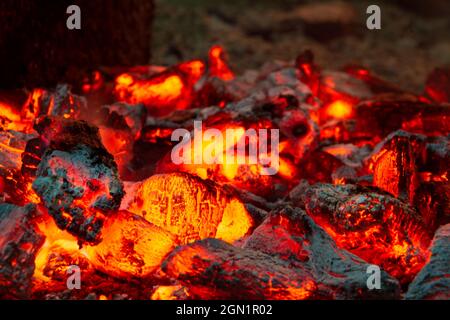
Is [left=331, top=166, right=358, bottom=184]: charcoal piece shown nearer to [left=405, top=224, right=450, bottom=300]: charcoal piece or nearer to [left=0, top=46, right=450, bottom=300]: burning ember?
[left=0, top=46, right=450, bottom=300]: burning ember

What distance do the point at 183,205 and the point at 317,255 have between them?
558 mm

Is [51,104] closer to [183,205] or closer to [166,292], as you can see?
[183,205]

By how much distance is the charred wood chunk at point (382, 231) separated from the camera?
5.65ft

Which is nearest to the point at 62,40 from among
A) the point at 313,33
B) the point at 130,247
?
the point at 130,247

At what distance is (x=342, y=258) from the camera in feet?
5.10

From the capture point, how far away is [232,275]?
4.71 ft

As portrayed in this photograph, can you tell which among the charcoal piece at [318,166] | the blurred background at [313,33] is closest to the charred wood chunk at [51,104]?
the charcoal piece at [318,166]

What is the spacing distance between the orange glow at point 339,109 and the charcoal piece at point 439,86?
3.02 feet

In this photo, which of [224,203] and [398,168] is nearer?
[224,203]

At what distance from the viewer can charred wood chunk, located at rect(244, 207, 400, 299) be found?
1.42 m

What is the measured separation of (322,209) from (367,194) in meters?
0.18

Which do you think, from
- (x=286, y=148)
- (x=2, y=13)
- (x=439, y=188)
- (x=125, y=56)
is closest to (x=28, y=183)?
(x=2, y=13)

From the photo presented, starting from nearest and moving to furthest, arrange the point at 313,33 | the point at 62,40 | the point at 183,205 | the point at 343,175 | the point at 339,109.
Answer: the point at 183,205 < the point at 343,175 < the point at 62,40 < the point at 339,109 < the point at 313,33

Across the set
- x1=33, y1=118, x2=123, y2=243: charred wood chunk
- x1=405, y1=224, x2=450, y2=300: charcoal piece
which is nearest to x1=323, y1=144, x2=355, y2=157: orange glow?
x1=405, y1=224, x2=450, y2=300: charcoal piece
